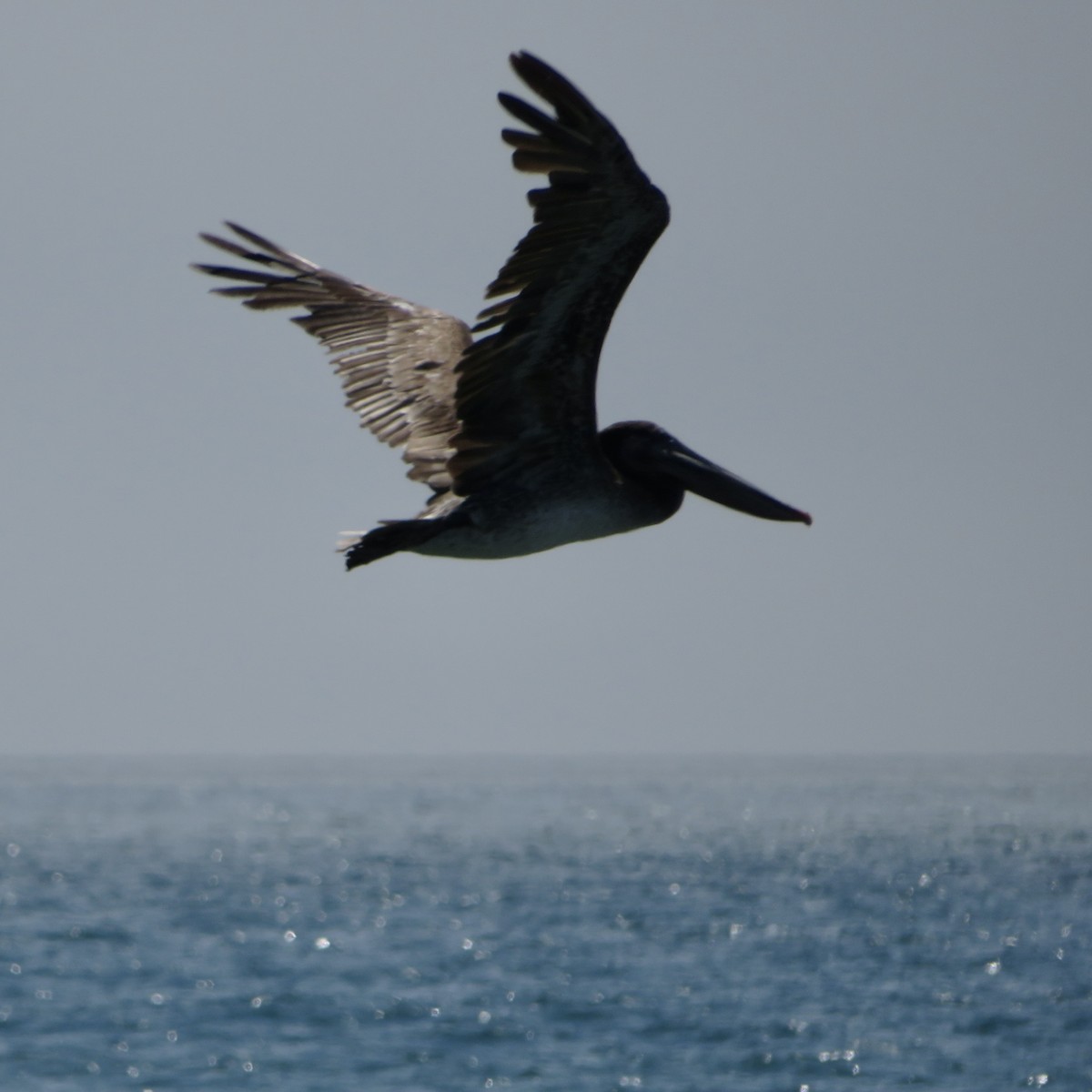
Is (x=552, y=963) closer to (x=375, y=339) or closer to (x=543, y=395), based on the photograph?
(x=375, y=339)

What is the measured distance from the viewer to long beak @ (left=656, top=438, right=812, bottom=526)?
802 centimetres

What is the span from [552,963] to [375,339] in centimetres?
2644

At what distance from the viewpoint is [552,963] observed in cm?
3491

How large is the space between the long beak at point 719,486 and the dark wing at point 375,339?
4.20 ft

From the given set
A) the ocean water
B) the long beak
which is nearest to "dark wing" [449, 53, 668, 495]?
the long beak

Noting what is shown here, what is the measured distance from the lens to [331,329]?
10.1 m

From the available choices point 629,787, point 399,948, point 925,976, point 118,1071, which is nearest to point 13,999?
point 118,1071

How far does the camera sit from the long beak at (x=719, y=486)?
26.3 feet

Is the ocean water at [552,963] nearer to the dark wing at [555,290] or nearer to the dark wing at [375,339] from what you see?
the dark wing at [375,339]

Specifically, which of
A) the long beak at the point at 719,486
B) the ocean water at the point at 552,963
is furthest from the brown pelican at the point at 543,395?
the ocean water at the point at 552,963

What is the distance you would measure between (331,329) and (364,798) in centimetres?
12336

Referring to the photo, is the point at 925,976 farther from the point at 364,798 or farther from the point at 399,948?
the point at 364,798

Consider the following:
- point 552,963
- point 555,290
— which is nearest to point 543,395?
point 555,290

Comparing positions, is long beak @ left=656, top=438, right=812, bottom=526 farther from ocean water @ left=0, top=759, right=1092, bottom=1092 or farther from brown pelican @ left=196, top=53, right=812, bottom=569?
ocean water @ left=0, top=759, right=1092, bottom=1092
